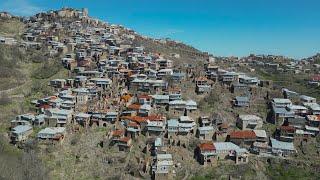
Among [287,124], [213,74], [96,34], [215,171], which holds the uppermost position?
[96,34]

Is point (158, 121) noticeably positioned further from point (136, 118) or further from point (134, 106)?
point (134, 106)

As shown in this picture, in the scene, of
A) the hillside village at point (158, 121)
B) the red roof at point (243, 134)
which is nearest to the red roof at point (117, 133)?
the hillside village at point (158, 121)

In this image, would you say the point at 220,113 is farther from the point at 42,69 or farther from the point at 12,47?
the point at 12,47

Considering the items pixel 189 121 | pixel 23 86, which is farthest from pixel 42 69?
pixel 189 121

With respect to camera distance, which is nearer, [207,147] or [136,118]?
[207,147]

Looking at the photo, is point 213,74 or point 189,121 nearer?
point 189,121

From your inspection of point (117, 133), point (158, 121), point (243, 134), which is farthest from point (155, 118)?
point (243, 134)

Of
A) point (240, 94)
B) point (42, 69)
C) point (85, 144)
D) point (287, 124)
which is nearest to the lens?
point (85, 144)

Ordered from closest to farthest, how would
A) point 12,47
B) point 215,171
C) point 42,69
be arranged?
1. point 215,171
2. point 42,69
3. point 12,47

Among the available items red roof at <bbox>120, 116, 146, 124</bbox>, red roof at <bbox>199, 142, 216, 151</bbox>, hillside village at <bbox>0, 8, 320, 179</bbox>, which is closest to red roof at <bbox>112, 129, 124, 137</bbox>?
hillside village at <bbox>0, 8, 320, 179</bbox>
